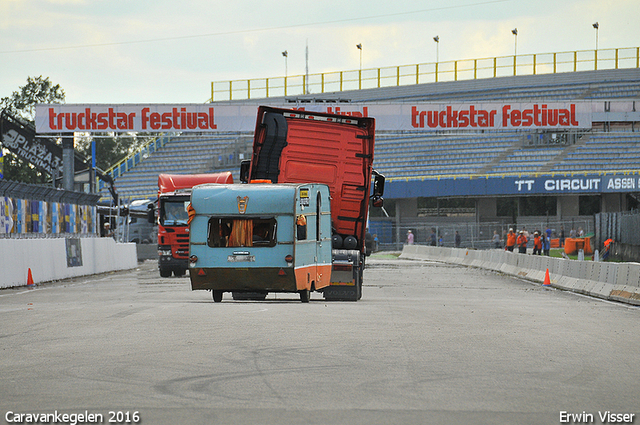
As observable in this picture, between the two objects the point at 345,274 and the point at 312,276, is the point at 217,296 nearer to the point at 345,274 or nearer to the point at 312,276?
the point at 312,276

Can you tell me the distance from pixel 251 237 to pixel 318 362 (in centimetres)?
710

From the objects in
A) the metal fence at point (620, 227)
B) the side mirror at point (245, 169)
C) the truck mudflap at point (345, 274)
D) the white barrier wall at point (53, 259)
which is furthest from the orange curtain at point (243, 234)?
the metal fence at point (620, 227)

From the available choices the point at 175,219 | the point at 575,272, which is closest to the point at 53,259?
the point at 175,219

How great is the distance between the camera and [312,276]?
17453 mm

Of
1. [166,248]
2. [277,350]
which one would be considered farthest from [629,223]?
[277,350]

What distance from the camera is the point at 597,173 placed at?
191 ft

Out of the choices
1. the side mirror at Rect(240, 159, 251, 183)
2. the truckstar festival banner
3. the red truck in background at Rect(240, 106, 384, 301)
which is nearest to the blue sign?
the truckstar festival banner

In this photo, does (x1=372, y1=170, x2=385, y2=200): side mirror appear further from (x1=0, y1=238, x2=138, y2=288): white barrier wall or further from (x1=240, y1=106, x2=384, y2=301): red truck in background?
(x1=0, y1=238, x2=138, y2=288): white barrier wall

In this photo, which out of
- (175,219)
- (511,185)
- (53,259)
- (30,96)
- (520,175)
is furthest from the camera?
(30,96)

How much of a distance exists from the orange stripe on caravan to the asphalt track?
45cm

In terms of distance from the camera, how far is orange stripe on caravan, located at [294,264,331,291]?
1664cm

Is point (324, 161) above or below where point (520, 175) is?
below

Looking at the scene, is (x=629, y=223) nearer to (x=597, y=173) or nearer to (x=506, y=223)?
(x=597, y=173)

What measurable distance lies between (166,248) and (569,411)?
24900mm
